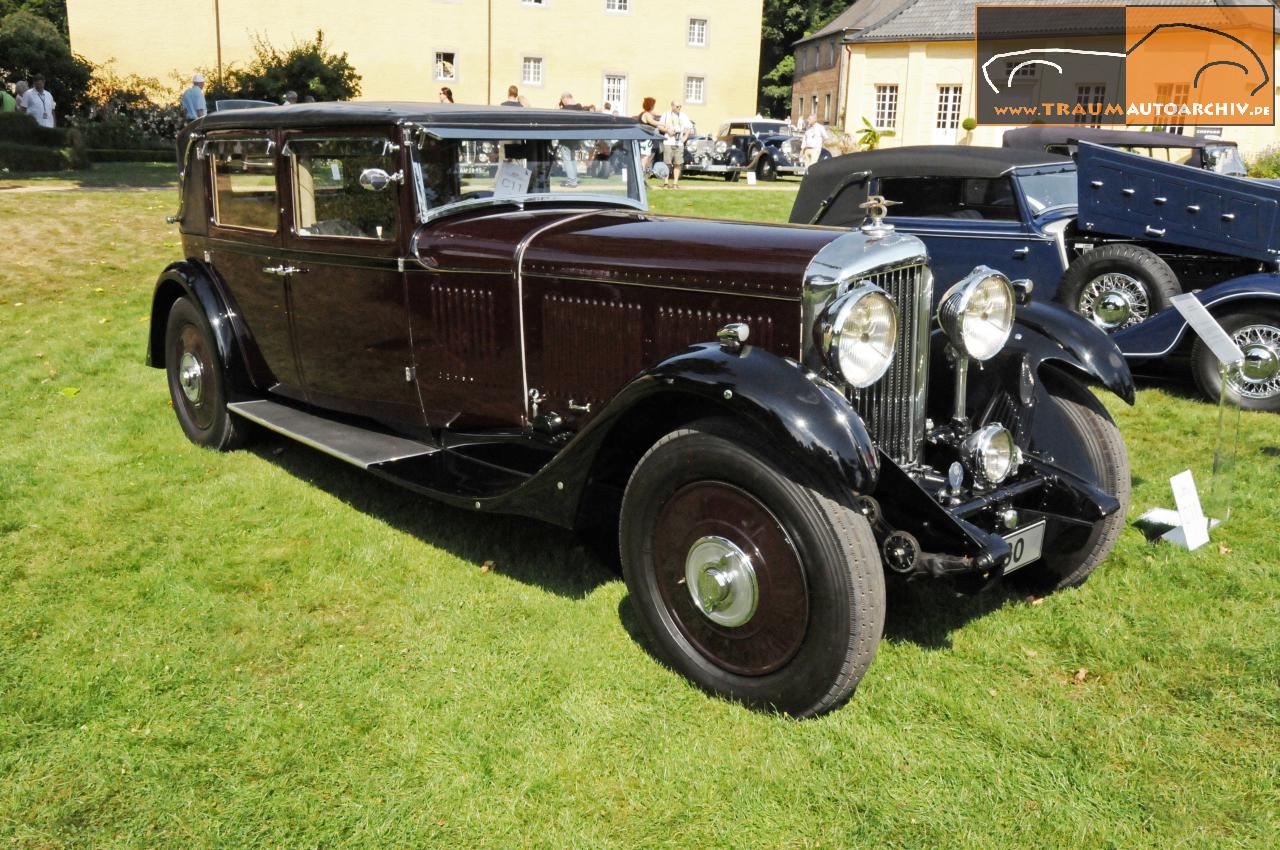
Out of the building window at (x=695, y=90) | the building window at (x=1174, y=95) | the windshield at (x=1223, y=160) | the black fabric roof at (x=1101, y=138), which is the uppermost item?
the building window at (x=695, y=90)

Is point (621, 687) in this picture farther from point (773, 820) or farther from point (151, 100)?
point (151, 100)

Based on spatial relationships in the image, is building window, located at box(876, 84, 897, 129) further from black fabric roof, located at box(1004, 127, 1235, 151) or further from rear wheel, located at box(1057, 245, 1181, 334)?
rear wheel, located at box(1057, 245, 1181, 334)

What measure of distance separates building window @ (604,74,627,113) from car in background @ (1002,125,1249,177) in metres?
26.0

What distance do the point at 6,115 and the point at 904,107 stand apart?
29015mm

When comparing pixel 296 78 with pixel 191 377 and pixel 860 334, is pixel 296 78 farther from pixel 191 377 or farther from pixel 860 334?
pixel 860 334

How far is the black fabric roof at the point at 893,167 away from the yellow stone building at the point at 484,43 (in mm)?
27121

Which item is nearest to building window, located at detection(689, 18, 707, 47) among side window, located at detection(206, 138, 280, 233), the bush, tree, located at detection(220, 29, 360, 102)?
tree, located at detection(220, 29, 360, 102)

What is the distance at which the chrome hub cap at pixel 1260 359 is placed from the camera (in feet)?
21.6

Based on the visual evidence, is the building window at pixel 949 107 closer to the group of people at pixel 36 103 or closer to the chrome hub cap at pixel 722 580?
the group of people at pixel 36 103

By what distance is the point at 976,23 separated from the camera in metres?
35.2

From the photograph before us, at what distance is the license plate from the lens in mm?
3281

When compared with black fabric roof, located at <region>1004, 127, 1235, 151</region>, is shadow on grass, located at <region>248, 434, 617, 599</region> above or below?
below

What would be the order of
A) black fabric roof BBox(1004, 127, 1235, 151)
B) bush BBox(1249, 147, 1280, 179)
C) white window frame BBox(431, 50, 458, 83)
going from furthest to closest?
white window frame BBox(431, 50, 458, 83) < bush BBox(1249, 147, 1280, 179) < black fabric roof BBox(1004, 127, 1235, 151)

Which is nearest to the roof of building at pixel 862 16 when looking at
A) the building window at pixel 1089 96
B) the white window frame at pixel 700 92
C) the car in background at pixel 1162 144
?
the white window frame at pixel 700 92
